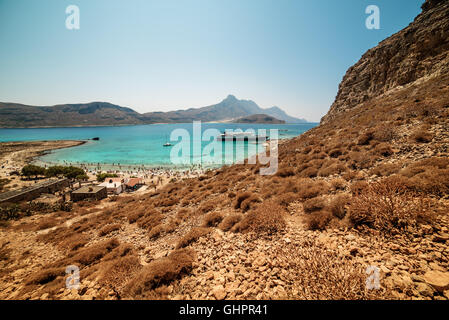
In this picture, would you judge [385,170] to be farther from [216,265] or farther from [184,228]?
[184,228]

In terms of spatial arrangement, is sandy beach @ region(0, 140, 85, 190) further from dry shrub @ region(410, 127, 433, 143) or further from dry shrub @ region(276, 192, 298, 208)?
dry shrub @ region(410, 127, 433, 143)

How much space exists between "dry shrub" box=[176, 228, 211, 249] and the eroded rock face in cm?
3510

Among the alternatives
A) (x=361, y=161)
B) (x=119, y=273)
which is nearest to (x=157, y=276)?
(x=119, y=273)

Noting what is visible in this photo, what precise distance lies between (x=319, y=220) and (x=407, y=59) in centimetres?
3951

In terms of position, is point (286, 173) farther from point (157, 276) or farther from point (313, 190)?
point (157, 276)

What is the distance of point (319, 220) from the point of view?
5305 mm

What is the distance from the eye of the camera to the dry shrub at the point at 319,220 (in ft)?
17.1

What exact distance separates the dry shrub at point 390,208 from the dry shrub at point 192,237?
5.21m

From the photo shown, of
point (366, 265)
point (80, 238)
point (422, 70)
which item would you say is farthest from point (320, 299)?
point (422, 70)

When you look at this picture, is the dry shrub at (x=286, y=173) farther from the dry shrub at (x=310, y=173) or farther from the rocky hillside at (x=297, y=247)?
the rocky hillside at (x=297, y=247)

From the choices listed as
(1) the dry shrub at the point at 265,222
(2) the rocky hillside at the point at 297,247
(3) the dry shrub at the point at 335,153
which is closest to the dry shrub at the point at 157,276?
(2) the rocky hillside at the point at 297,247

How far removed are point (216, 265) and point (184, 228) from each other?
3.82m

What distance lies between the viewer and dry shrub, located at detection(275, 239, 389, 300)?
9.73ft

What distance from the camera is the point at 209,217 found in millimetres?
7738
